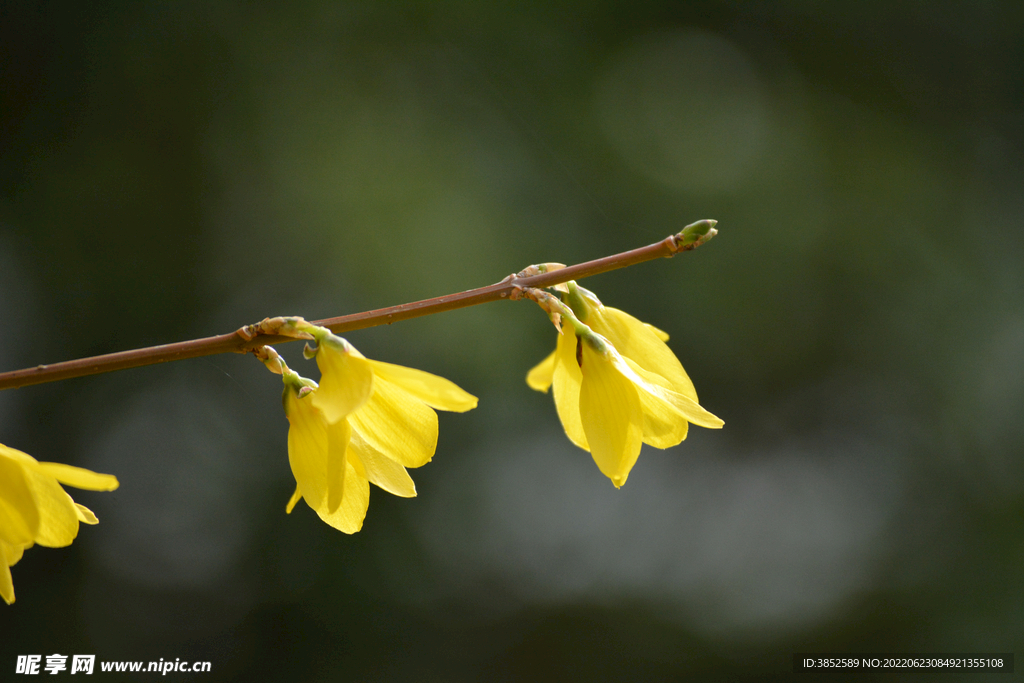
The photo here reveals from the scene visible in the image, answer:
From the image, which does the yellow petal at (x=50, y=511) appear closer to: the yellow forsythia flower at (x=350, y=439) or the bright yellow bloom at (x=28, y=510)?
the bright yellow bloom at (x=28, y=510)

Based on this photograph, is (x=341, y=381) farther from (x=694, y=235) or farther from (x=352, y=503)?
(x=694, y=235)

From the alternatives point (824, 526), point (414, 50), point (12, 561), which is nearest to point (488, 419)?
point (824, 526)

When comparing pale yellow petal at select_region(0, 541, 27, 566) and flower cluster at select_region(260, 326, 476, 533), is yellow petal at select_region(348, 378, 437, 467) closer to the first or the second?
flower cluster at select_region(260, 326, 476, 533)

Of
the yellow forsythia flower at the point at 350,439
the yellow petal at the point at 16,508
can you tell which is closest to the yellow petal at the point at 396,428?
the yellow forsythia flower at the point at 350,439

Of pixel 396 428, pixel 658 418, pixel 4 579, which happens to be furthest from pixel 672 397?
pixel 4 579

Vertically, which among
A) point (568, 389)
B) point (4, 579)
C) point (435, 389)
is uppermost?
point (568, 389)

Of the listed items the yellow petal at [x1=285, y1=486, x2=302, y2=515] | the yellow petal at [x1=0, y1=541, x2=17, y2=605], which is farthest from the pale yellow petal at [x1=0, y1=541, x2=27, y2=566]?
the yellow petal at [x1=285, y1=486, x2=302, y2=515]
